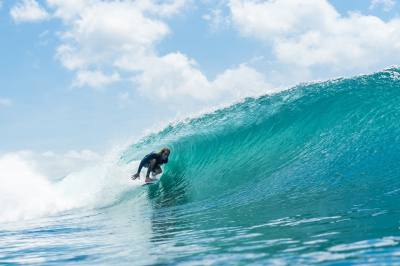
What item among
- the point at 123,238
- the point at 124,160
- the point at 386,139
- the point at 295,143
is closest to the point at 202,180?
the point at 295,143

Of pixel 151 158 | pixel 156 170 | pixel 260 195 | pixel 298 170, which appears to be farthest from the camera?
pixel 156 170

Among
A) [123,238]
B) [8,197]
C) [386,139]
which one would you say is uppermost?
[8,197]

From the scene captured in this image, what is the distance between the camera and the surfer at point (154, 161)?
41.0 feet

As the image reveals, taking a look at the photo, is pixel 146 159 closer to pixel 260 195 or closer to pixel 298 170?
pixel 298 170

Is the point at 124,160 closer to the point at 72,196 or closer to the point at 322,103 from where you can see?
the point at 72,196

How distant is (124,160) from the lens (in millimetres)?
18281

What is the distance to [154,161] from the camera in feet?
41.8

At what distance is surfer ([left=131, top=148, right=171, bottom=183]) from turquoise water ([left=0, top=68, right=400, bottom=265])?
44 centimetres

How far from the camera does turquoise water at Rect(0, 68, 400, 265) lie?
4.07 metres

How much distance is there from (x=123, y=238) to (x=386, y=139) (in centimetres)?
699

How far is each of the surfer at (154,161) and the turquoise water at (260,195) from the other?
44cm

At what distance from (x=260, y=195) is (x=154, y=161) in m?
5.26

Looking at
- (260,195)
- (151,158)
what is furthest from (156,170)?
(260,195)

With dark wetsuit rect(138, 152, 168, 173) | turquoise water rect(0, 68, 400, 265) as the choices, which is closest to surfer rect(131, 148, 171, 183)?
dark wetsuit rect(138, 152, 168, 173)
